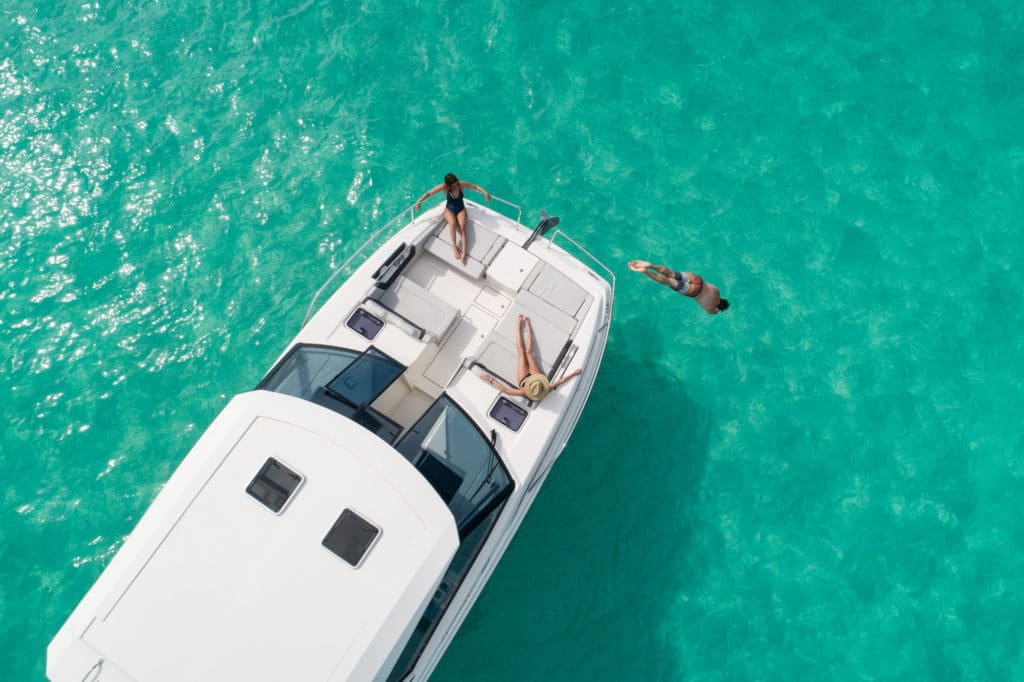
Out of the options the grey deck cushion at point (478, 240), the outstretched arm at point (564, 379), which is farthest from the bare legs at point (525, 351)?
the grey deck cushion at point (478, 240)

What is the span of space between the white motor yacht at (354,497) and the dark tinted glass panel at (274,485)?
2cm

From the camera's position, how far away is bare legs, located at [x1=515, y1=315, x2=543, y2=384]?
8.20 metres

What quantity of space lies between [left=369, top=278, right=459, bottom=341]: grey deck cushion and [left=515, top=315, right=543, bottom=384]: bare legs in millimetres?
873

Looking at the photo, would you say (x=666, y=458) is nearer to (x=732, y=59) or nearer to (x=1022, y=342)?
(x=1022, y=342)

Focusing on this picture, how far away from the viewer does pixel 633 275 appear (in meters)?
11.0

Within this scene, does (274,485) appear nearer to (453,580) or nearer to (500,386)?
(453,580)

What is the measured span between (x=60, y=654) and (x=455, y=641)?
4898mm

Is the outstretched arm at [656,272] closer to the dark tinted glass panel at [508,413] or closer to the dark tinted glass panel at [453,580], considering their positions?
the dark tinted glass panel at [508,413]

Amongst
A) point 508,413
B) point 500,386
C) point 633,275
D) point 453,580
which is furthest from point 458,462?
point 633,275

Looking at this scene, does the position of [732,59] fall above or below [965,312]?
above

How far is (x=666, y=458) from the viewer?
33.9 feet

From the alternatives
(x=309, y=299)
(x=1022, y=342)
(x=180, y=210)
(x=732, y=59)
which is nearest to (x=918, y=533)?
(x=1022, y=342)

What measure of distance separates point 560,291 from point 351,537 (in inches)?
163

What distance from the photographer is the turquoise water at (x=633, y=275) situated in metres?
9.73
